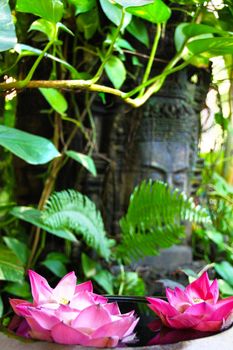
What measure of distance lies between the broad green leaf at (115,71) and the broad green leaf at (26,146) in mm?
433

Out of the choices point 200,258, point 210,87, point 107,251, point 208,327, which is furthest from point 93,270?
point 208,327

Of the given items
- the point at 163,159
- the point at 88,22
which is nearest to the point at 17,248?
the point at 163,159

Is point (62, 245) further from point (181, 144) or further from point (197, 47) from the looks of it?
point (197, 47)

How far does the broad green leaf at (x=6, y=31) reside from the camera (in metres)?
0.51

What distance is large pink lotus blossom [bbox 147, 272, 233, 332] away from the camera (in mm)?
390

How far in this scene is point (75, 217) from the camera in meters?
1.27

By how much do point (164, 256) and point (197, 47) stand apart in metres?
0.94

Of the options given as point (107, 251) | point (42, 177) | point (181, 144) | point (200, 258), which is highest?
point (181, 144)

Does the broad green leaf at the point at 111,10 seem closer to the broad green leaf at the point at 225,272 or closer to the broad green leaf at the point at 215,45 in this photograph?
the broad green leaf at the point at 215,45

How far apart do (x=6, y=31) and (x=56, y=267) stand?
3.32 feet

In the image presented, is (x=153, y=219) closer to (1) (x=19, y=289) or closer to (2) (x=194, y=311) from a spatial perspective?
(1) (x=19, y=289)

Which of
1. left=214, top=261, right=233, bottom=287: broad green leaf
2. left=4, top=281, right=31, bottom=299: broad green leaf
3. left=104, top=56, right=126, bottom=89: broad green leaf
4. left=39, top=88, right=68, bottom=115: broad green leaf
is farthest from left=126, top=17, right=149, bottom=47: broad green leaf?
left=4, top=281, right=31, bottom=299: broad green leaf

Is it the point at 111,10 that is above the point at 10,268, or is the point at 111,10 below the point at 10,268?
above

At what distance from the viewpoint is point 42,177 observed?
1553 millimetres
